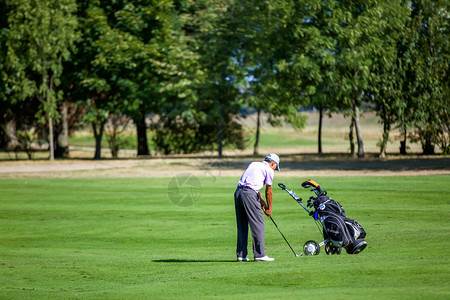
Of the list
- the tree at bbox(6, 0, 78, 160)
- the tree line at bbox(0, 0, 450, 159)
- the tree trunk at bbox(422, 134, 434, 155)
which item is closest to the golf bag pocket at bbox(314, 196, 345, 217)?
the tree line at bbox(0, 0, 450, 159)

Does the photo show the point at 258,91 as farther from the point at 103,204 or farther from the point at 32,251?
the point at 32,251

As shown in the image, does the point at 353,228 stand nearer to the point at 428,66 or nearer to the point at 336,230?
the point at 336,230

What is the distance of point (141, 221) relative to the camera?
67.6ft

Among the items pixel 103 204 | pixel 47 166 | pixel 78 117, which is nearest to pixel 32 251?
pixel 103 204

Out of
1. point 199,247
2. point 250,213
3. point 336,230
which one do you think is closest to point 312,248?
point 336,230

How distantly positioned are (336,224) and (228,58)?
128 feet

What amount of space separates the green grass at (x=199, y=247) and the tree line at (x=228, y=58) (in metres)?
18.4

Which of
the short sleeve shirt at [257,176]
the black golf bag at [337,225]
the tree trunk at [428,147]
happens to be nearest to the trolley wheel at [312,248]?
the black golf bag at [337,225]

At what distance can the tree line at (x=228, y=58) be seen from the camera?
46125 millimetres

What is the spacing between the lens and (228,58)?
50438 mm

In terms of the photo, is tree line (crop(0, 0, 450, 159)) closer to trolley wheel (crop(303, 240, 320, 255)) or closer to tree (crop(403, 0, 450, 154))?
tree (crop(403, 0, 450, 154))

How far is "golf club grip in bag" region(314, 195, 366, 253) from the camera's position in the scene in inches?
490

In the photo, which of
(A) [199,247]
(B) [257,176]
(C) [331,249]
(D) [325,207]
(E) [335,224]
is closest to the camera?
(B) [257,176]

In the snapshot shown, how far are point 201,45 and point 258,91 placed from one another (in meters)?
5.63
